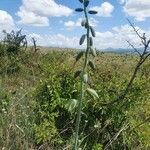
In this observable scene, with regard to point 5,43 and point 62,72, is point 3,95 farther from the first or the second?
point 5,43

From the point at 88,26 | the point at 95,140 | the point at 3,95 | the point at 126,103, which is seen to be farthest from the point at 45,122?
the point at 88,26

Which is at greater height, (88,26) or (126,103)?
(88,26)

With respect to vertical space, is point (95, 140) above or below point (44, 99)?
below

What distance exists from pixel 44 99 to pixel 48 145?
0.63 m

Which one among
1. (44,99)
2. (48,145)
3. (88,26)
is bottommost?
(48,145)

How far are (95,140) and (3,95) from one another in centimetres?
210

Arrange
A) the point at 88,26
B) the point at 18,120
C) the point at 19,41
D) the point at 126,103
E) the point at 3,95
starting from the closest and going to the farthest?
the point at 88,26, the point at 18,120, the point at 126,103, the point at 3,95, the point at 19,41

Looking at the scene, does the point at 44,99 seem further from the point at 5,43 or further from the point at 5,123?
the point at 5,43

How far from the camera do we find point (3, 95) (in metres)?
7.21

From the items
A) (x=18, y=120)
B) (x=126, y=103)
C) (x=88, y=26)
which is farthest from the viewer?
(x=126, y=103)

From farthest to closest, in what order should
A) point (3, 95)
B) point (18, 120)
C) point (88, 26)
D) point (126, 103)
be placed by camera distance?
point (3, 95), point (126, 103), point (18, 120), point (88, 26)

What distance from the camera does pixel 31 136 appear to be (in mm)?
5602

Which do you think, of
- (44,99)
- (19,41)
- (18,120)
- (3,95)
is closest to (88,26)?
(18,120)

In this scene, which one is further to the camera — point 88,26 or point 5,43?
point 5,43
